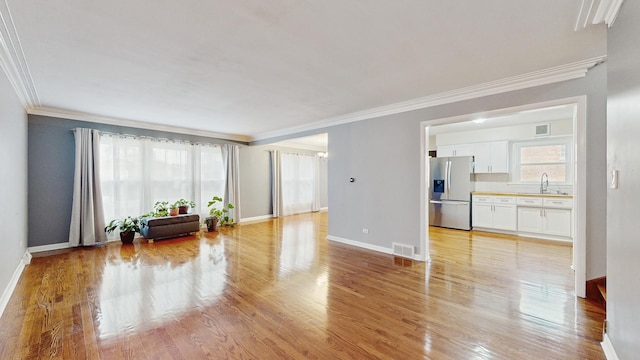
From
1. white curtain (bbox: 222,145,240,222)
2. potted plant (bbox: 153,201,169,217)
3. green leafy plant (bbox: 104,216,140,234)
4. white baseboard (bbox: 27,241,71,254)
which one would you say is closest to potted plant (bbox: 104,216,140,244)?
green leafy plant (bbox: 104,216,140,234)

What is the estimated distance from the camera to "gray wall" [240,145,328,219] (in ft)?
25.8

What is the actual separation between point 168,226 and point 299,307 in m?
4.32

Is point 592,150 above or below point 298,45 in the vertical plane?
below

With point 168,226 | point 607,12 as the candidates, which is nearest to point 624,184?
point 607,12

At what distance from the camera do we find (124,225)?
5336 millimetres

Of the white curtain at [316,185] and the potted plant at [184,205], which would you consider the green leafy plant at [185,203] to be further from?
the white curtain at [316,185]

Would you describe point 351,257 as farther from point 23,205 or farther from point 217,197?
point 23,205

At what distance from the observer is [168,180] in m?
6.29

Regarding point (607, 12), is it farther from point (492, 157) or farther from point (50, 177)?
point (50, 177)

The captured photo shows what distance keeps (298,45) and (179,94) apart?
7.67ft

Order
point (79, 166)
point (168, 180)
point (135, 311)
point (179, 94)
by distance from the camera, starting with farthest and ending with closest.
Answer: point (168, 180) < point (79, 166) < point (179, 94) < point (135, 311)

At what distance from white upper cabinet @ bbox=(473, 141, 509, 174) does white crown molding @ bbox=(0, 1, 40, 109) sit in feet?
26.3

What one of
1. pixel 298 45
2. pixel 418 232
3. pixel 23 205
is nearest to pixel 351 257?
pixel 418 232

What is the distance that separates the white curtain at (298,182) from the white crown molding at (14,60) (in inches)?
230
